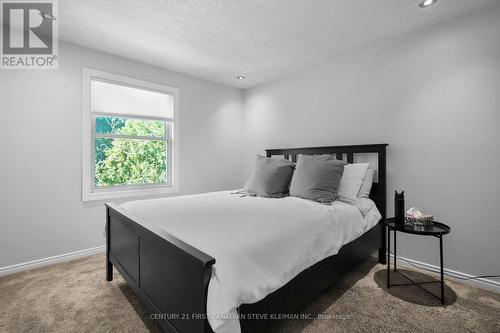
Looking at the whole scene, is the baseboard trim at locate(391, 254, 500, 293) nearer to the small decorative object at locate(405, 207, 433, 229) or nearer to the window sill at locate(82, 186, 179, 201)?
the small decorative object at locate(405, 207, 433, 229)

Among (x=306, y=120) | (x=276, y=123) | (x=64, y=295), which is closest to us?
(x=64, y=295)

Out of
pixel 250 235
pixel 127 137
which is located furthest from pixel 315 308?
pixel 127 137

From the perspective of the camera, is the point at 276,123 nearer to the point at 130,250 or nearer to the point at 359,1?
the point at 359,1

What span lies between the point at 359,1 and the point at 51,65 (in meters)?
3.09

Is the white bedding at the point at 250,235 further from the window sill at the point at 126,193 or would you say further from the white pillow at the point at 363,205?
the window sill at the point at 126,193

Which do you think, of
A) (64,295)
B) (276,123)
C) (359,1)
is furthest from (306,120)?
(64,295)

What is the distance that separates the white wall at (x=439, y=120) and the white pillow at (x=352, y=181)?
1.11 feet

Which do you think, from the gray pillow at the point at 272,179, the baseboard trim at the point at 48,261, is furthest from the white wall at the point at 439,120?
the baseboard trim at the point at 48,261

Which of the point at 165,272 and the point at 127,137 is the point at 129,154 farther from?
the point at 165,272

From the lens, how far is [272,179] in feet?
8.55

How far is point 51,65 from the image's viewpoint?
2.50 metres

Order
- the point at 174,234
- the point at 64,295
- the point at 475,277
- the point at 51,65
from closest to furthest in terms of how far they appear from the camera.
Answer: the point at 174,234, the point at 64,295, the point at 475,277, the point at 51,65

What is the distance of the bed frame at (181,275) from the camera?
1.09m

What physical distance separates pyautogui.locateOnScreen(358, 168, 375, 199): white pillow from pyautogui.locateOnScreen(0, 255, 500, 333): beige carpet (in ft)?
2.56
